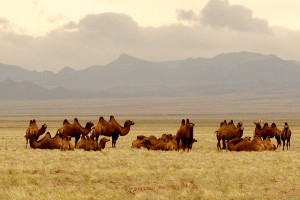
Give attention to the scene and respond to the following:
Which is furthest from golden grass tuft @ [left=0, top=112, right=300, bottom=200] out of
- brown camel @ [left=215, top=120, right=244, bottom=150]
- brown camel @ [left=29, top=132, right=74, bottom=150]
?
brown camel @ [left=215, top=120, right=244, bottom=150]

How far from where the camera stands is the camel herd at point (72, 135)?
2688cm

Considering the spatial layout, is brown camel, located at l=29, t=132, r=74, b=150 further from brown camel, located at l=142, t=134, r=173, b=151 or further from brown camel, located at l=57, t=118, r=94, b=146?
brown camel, located at l=142, t=134, r=173, b=151

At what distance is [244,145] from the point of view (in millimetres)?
27188


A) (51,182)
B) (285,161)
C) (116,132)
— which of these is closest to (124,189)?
(51,182)

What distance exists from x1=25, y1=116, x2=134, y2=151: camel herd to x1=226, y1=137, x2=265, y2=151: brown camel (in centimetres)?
635

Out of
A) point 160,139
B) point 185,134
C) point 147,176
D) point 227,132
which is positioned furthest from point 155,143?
point 147,176

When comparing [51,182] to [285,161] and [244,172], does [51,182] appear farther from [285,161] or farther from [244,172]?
[285,161]

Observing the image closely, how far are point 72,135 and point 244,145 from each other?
30.3ft

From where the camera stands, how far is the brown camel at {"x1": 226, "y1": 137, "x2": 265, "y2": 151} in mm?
27172

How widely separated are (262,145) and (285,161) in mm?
5194

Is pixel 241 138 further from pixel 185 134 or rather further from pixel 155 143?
pixel 155 143

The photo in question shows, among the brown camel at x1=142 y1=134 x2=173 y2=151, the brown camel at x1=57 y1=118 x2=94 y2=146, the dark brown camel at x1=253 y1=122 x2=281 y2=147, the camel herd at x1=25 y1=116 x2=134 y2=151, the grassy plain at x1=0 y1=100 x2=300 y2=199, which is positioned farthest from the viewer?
the dark brown camel at x1=253 y1=122 x2=281 y2=147

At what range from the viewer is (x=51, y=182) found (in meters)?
16.9

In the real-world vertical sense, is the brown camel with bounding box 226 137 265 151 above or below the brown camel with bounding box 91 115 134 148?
below
